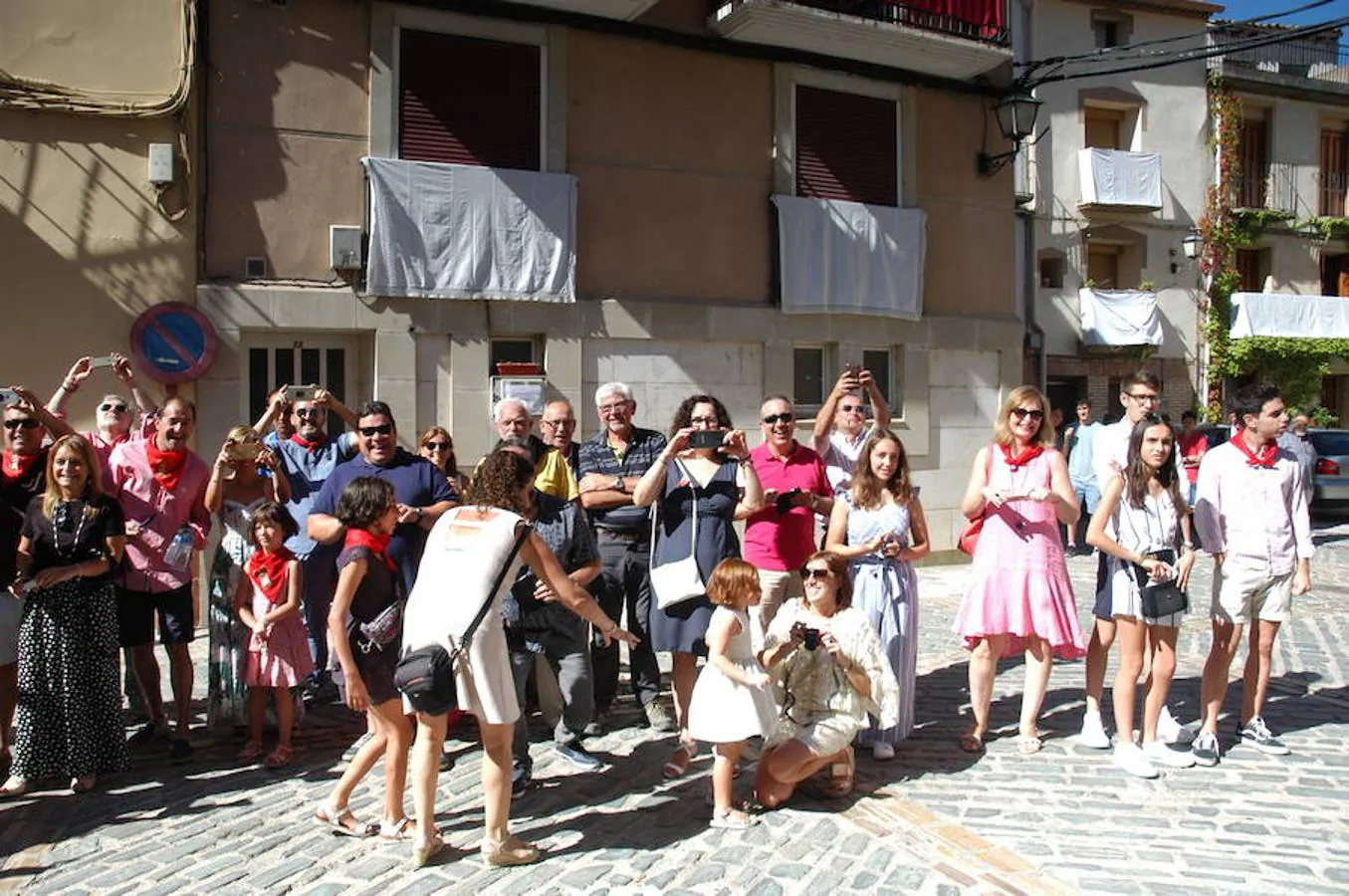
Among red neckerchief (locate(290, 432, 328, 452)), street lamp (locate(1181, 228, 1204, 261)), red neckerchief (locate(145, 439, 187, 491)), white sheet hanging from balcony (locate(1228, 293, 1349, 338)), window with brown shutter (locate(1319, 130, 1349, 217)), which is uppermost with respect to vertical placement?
window with brown shutter (locate(1319, 130, 1349, 217))

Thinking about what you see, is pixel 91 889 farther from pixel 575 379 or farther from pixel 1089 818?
pixel 575 379

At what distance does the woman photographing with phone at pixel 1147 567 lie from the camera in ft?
19.1

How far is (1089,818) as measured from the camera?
5066 millimetres

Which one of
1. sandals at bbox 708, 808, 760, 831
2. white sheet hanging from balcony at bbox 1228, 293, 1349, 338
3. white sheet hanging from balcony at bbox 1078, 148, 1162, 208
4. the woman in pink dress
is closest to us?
sandals at bbox 708, 808, 760, 831

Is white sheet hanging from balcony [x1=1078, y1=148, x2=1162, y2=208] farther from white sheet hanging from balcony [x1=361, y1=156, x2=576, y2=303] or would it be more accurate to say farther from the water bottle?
the water bottle

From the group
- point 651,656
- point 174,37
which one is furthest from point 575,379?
point 651,656

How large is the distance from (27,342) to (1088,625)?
8.99m

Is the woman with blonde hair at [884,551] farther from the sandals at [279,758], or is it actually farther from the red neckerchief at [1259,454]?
the sandals at [279,758]

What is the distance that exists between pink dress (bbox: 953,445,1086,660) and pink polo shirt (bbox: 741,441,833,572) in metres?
0.92

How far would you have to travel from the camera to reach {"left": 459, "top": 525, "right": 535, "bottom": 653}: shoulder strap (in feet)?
14.5

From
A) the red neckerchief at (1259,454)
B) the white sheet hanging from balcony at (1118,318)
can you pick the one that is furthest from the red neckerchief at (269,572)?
the white sheet hanging from balcony at (1118,318)

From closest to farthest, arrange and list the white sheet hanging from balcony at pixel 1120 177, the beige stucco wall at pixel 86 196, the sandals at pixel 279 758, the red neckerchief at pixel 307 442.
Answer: the sandals at pixel 279 758 < the red neckerchief at pixel 307 442 < the beige stucco wall at pixel 86 196 < the white sheet hanging from balcony at pixel 1120 177

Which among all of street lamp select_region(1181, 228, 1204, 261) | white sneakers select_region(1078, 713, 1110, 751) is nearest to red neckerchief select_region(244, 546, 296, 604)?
white sneakers select_region(1078, 713, 1110, 751)

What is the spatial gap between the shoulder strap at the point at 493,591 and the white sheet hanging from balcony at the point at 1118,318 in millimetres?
19792
